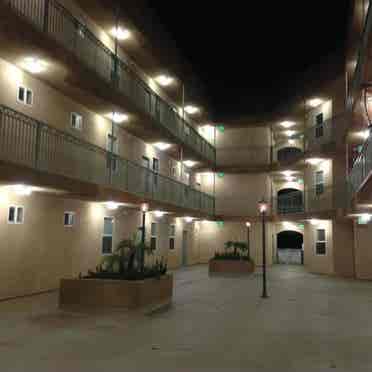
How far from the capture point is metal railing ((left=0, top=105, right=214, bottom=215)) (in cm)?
1089

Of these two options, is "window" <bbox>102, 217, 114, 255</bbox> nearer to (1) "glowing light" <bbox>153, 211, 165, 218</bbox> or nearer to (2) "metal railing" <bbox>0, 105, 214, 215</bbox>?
(2) "metal railing" <bbox>0, 105, 214, 215</bbox>

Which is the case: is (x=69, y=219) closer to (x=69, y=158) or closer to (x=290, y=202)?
(x=69, y=158)

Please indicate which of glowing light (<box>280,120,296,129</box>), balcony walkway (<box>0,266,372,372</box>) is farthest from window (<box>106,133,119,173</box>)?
glowing light (<box>280,120,296,129</box>)

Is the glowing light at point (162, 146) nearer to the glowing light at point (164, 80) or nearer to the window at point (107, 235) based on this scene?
the glowing light at point (164, 80)

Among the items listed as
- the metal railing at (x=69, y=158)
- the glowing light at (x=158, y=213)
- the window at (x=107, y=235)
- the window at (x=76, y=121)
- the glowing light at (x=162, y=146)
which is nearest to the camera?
the metal railing at (x=69, y=158)

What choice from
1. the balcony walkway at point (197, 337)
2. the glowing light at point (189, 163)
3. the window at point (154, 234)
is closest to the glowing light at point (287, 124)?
the glowing light at point (189, 163)

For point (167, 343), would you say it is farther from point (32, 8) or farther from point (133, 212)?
point (133, 212)

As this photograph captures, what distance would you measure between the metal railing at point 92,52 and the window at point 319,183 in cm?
705

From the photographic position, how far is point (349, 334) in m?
8.74

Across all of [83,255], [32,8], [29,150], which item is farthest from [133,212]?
[32,8]

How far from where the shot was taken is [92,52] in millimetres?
15477

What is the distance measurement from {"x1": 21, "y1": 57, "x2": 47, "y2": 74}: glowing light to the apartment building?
6 centimetres

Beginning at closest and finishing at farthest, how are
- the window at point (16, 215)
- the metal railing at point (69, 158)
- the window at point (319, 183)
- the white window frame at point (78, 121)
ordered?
the metal railing at point (69, 158) < the window at point (16, 215) < the white window frame at point (78, 121) < the window at point (319, 183)

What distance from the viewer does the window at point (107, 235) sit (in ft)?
56.4
